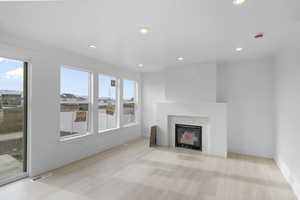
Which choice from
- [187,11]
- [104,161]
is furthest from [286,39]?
[104,161]

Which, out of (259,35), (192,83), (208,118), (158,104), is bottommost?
(208,118)

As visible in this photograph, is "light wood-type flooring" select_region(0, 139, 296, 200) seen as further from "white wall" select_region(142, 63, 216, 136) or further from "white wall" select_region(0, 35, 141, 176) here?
"white wall" select_region(142, 63, 216, 136)

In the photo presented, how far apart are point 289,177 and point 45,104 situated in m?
4.84

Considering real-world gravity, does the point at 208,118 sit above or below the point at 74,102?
below

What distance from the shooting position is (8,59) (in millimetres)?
2635

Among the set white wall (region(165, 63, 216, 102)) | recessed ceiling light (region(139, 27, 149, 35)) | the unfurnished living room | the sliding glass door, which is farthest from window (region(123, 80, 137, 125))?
recessed ceiling light (region(139, 27, 149, 35))

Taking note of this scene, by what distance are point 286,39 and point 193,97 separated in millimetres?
2456

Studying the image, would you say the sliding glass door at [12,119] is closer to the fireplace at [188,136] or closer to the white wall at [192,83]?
the white wall at [192,83]

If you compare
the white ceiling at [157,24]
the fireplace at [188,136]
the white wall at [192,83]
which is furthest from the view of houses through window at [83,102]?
the fireplace at [188,136]

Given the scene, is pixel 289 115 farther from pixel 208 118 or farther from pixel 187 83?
pixel 187 83

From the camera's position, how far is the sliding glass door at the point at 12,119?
2604 mm

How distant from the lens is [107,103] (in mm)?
4660

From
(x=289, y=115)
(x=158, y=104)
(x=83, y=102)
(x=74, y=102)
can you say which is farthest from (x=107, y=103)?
(x=289, y=115)

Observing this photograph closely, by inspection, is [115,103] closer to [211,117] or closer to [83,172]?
[83,172]
